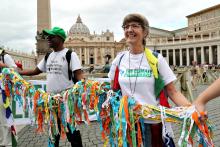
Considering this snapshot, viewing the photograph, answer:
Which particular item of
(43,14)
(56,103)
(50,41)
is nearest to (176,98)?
(56,103)

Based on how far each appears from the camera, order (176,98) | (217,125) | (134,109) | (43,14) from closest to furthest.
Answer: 1. (134,109)
2. (176,98)
3. (217,125)
4. (43,14)

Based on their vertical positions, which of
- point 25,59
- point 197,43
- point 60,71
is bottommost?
point 60,71

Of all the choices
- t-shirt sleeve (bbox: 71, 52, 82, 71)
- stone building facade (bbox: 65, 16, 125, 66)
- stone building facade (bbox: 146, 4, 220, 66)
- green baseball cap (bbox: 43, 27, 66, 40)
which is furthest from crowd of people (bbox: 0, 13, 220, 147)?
stone building facade (bbox: 65, 16, 125, 66)

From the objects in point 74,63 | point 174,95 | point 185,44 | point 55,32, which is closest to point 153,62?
point 174,95

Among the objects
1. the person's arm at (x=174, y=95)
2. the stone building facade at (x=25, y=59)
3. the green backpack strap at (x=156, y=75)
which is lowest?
the person's arm at (x=174, y=95)

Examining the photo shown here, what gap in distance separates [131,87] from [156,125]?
377mm

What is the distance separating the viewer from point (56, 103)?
3211 mm

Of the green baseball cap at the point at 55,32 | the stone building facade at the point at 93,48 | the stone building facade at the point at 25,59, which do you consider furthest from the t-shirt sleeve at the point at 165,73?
the stone building facade at the point at 93,48

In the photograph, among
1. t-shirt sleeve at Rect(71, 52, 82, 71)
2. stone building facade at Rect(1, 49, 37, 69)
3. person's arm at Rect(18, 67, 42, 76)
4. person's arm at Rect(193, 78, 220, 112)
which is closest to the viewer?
person's arm at Rect(193, 78, 220, 112)

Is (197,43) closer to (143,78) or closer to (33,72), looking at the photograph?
(33,72)

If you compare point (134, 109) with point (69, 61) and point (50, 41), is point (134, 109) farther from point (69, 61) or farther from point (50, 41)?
point (50, 41)

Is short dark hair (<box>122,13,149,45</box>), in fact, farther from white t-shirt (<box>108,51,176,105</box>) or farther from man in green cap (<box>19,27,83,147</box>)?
man in green cap (<box>19,27,83,147</box>)

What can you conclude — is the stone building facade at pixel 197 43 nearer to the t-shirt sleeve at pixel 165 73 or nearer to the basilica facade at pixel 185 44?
the basilica facade at pixel 185 44

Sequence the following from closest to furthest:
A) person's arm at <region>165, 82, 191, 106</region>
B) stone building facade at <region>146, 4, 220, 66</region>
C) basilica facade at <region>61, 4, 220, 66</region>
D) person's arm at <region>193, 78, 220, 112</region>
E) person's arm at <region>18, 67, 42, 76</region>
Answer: person's arm at <region>193, 78, 220, 112</region>, person's arm at <region>165, 82, 191, 106</region>, person's arm at <region>18, 67, 42, 76</region>, stone building facade at <region>146, 4, 220, 66</region>, basilica facade at <region>61, 4, 220, 66</region>
